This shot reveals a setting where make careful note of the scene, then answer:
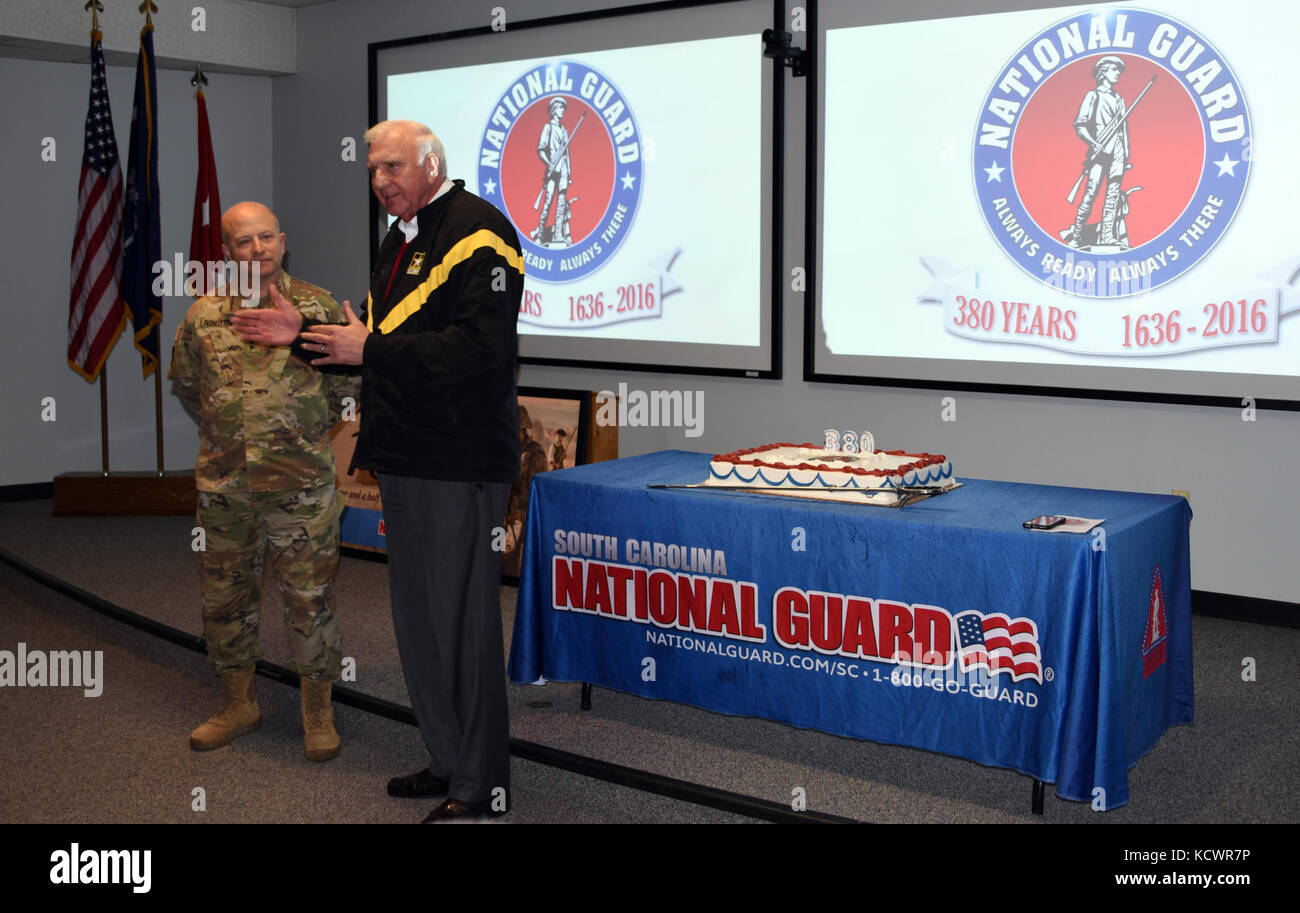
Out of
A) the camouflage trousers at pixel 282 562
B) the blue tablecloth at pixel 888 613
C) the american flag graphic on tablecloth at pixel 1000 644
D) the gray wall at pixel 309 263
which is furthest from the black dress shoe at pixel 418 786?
the gray wall at pixel 309 263

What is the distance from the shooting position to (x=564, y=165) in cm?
639

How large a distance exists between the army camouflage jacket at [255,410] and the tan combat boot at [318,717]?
584mm

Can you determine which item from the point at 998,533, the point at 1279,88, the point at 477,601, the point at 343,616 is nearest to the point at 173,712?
the point at 343,616

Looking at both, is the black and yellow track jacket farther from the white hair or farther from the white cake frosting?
the white cake frosting

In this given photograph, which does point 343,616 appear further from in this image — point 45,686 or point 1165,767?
point 1165,767

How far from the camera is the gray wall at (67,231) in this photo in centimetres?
752

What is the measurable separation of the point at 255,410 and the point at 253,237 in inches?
18.5

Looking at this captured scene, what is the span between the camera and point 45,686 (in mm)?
4129

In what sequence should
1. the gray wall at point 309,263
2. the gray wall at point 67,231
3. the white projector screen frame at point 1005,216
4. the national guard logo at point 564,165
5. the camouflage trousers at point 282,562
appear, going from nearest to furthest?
the camouflage trousers at point 282,562 < the white projector screen frame at point 1005,216 < the gray wall at point 309,263 < the national guard logo at point 564,165 < the gray wall at point 67,231

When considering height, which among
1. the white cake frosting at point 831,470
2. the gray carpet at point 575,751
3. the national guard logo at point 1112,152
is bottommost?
the gray carpet at point 575,751

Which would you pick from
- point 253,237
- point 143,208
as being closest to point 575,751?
point 253,237

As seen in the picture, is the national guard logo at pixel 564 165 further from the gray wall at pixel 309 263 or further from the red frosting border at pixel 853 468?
the red frosting border at pixel 853 468

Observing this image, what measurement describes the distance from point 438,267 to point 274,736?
5.50 ft
